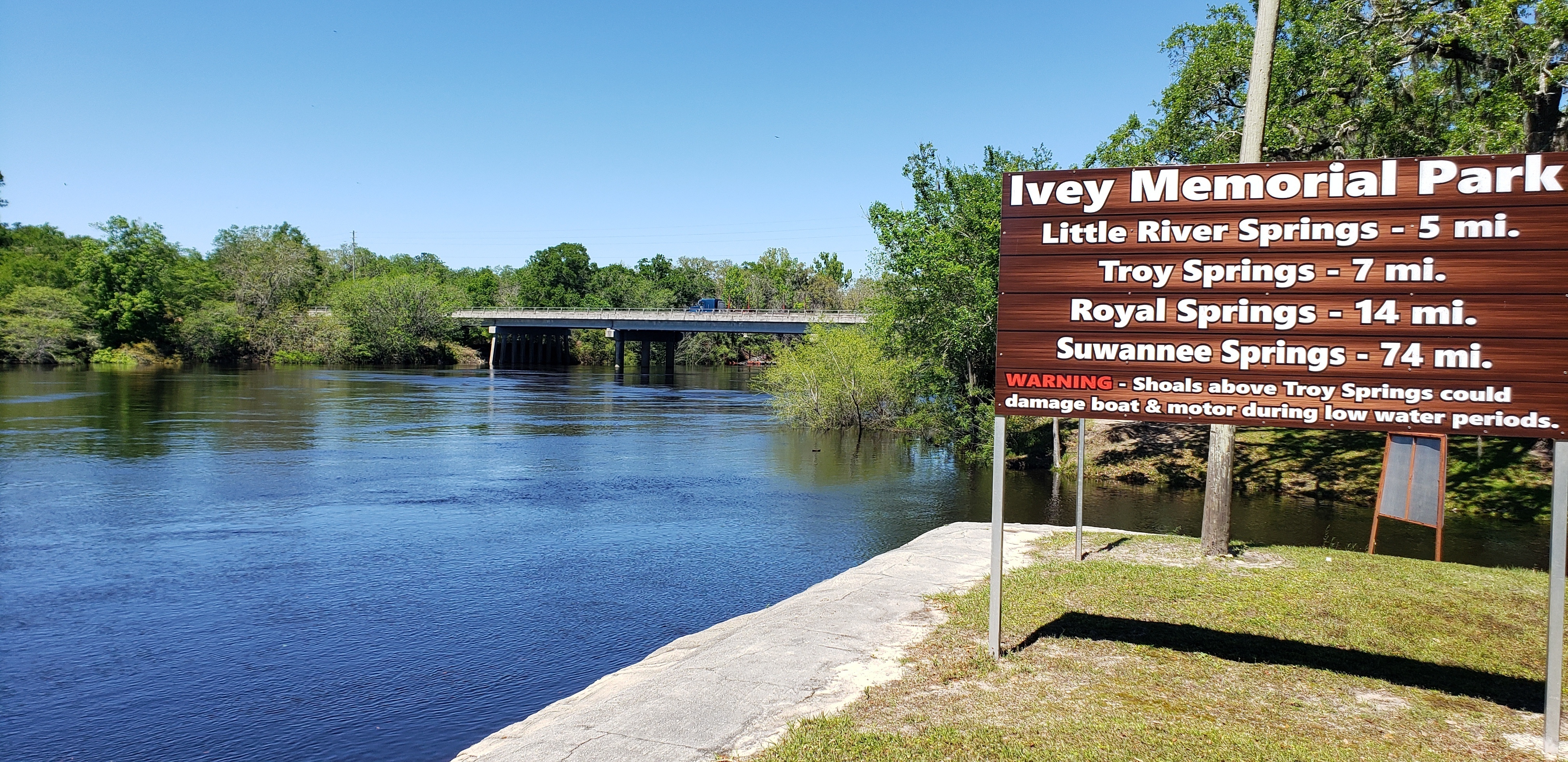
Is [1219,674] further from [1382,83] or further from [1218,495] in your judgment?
[1382,83]

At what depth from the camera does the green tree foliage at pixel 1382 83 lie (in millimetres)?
22453

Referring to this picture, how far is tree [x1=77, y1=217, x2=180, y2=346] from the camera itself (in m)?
83.9

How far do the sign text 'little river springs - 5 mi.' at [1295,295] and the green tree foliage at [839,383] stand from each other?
3074 cm

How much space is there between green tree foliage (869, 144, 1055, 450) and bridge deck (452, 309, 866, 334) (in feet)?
82.6

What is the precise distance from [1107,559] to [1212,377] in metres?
5.57

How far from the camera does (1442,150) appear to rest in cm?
2516

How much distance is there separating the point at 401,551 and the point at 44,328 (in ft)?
268

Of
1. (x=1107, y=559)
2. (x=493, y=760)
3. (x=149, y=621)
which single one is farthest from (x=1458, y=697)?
(x=149, y=621)

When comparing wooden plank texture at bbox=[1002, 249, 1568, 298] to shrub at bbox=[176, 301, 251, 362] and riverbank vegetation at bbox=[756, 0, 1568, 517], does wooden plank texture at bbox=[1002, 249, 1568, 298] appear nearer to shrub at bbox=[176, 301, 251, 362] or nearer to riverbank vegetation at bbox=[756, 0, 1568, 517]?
riverbank vegetation at bbox=[756, 0, 1568, 517]

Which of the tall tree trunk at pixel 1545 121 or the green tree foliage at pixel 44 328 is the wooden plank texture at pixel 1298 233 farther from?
the green tree foliage at pixel 44 328

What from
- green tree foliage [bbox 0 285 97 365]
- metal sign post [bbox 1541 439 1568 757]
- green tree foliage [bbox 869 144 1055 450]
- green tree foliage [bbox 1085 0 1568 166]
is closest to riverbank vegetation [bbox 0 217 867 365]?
green tree foliage [bbox 0 285 97 365]

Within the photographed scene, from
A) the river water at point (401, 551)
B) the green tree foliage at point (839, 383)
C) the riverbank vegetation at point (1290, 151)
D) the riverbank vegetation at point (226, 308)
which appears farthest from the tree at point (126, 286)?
the riverbank vegetation at point (1290, 151)

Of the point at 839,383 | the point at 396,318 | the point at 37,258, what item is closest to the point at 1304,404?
the point at 839,383

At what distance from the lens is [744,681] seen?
27.5 feet
